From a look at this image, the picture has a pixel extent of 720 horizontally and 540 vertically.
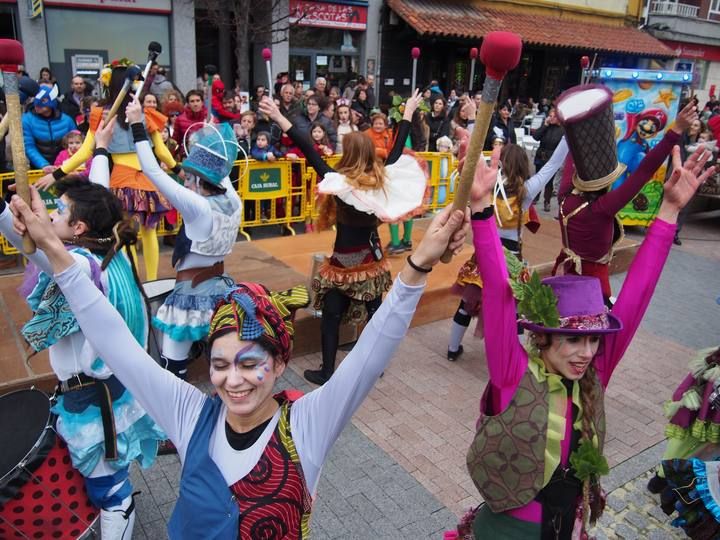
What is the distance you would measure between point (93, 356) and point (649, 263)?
90.4 inches

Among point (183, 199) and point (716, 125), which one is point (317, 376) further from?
point (716, 125)

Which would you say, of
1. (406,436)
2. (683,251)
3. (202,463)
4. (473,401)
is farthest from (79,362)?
(683,251)

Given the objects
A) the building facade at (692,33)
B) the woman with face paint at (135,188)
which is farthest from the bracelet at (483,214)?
the building facade at (692,33)

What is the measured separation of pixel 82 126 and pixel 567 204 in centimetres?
739

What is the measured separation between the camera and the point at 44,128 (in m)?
7.38

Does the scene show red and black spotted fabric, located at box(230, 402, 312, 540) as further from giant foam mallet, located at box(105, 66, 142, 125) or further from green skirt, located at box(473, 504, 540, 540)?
giant foam mallet, located at box(105, 66, 142, 125)

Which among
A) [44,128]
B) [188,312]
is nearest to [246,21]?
[44,128]

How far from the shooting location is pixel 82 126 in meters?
8.99

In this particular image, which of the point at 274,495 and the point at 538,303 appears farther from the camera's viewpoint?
the point at 538,303

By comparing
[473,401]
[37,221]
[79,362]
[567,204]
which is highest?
[37,221]

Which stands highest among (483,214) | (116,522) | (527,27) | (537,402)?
(527,27)

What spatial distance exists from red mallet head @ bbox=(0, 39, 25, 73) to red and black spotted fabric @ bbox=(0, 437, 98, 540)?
1552 mm

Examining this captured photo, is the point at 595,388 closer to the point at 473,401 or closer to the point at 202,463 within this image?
the point at 202,463

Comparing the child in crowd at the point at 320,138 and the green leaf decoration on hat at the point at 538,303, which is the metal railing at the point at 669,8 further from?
the green leaf decoration on hat at the point at 538,303
